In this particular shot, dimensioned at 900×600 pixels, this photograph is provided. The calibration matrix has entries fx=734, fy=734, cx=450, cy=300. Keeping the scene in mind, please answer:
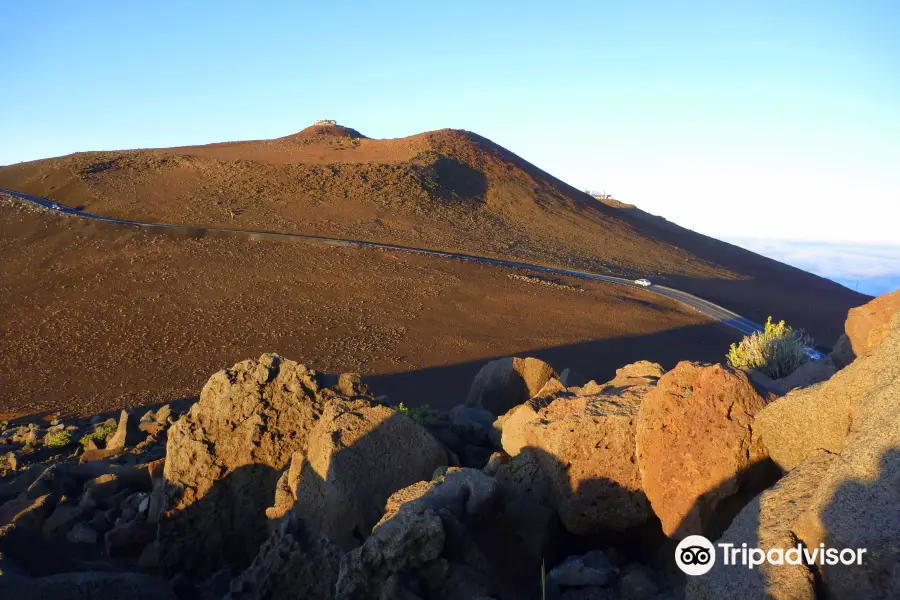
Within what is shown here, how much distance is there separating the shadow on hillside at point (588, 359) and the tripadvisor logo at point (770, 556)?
48.2ft

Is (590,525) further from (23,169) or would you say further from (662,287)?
(23,169)

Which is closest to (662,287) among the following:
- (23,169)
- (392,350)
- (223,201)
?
(392,350)

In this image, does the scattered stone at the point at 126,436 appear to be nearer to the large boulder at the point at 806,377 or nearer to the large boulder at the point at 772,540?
the large boulder at the point at 806,377

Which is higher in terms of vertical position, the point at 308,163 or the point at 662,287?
the point at 308,163

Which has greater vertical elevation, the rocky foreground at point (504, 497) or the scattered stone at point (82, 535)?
the rocky foreground at point (504, 497)

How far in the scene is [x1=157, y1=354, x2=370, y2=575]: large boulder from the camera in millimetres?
6461

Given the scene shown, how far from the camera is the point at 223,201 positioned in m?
42.2

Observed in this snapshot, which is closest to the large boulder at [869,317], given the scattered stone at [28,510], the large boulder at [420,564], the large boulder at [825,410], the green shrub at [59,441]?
the large boulder at [825,410]

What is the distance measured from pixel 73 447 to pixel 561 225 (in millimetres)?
39845

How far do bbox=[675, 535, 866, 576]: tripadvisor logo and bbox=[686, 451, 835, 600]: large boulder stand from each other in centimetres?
2

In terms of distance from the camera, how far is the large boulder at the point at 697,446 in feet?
15.1

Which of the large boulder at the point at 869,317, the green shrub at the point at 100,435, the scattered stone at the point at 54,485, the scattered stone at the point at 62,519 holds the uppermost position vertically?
the large boulder at the point at 869,317

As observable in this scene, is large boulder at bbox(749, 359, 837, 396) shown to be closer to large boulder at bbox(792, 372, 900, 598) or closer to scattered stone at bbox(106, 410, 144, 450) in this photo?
large boulder at bbox(792, 372, 900, 598)

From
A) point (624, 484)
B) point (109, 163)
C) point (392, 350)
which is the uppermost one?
point (109, 163)
